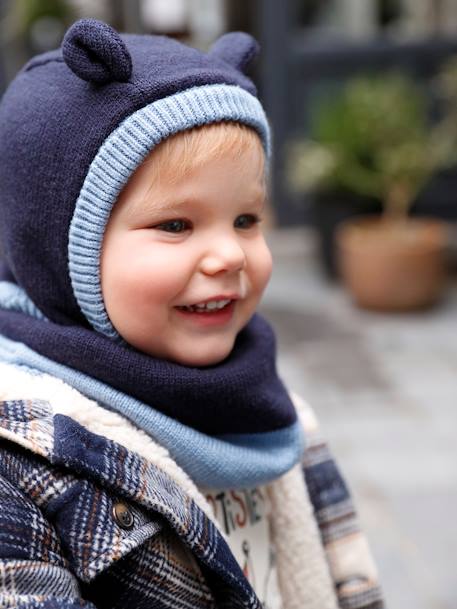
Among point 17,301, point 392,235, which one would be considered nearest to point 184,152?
point 17,301

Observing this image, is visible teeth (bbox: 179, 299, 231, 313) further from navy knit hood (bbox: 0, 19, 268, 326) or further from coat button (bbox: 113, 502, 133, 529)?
coat button (bbox: 113, 502, 133, 529)

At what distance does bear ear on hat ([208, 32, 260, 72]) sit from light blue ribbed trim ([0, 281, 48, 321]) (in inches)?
17.9

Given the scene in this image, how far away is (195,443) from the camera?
3.72 ft

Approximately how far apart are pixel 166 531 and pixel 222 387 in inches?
8.3

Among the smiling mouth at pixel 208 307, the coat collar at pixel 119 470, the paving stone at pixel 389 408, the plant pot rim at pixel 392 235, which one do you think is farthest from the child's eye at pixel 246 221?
the plant pot rim at pixel 392 235

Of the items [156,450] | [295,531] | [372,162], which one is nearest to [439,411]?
[372,162]

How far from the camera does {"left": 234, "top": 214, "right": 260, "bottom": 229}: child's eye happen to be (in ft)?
3.90

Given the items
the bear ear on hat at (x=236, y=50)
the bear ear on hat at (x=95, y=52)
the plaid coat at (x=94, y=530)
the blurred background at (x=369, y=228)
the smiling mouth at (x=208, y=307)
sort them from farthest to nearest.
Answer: the blurred background at (x=369, y=228), the bear ear on hat at (x=236, y=50), the smiling mouth at (x=208, y=307), the bear ear on hat at (x=95, y=52), the plaid coat at (x=94, y=530)

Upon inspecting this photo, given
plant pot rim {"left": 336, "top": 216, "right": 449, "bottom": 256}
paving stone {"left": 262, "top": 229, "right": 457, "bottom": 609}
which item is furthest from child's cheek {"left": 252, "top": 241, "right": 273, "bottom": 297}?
plant pot rim {"left": 336, "top": 216, "right": 449, "bottom": 256}

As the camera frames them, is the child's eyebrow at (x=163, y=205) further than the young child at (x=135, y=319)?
Yes

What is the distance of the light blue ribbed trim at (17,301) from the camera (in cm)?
122

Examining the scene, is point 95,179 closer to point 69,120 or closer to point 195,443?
point 69,120

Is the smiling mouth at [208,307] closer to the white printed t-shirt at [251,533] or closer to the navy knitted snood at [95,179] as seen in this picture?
the navy knitted snood at [95,179]

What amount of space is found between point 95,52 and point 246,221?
1.02ft
